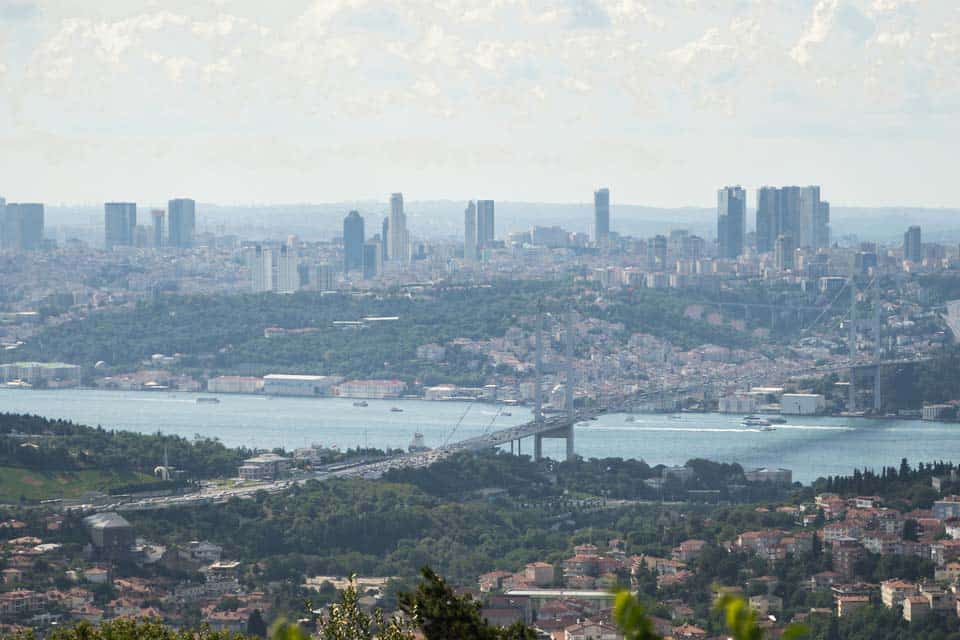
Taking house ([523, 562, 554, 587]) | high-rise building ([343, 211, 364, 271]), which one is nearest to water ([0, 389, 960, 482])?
house ([523, 562, 554, 587])

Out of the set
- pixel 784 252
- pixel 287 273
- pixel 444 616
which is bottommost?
pixel 444 616

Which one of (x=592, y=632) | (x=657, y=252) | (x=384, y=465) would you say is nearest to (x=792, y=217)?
(x=657, y=252)

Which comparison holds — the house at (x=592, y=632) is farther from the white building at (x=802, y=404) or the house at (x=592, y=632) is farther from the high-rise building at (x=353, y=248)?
the high-rise building at (x=353, y=248)

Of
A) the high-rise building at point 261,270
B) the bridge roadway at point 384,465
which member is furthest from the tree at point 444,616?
the high-rise building at point 261,270

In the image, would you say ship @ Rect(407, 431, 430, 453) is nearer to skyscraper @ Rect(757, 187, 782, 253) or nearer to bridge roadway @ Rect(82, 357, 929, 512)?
bridge roadway @ Rect(82, 357, 929, 512)

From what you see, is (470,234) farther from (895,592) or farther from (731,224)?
(895,592)

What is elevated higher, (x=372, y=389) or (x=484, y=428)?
(x=372, y=389)

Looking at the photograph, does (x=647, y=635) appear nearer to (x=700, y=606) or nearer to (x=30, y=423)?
(x=700, y=606)

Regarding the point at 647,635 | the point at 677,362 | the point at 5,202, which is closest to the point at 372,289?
the point at 677,362
